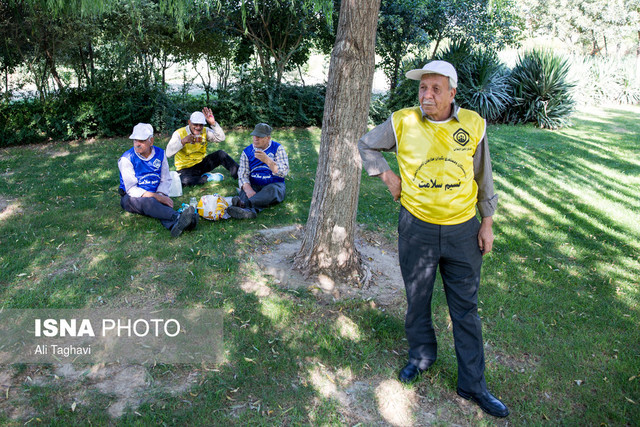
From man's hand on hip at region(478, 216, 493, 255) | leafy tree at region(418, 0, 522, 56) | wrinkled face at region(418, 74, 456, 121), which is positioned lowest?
man's hand on hip at region(478, 216, 493, 255)

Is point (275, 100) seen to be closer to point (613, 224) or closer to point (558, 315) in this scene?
point (613, 224)

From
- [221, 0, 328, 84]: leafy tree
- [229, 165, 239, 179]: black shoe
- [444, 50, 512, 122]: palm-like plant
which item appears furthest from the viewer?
[444, 50, 512, 122]: palm-like plant

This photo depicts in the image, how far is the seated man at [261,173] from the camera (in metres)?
6.52

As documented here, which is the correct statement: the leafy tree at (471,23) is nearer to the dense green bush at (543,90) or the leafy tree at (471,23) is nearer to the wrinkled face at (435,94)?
the dense green bush at (543,90)

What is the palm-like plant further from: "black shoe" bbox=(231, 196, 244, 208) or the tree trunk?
the tree trunk

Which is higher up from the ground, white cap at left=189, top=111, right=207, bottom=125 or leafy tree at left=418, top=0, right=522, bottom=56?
leafy tree at left=418, top=0, right=522, bottom=56

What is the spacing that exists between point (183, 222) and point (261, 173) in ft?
5.21

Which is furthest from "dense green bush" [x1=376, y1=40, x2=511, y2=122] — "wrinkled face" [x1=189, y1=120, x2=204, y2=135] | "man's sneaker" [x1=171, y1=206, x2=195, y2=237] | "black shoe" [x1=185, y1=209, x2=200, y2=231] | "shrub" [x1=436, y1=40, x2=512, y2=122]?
"man's sneaker" [x1=171, y1=206, x2=195, y2=237]

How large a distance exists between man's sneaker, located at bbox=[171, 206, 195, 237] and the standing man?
2996 millimetres

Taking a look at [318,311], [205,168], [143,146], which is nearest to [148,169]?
[143,146]

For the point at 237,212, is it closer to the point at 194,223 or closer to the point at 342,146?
the point at 194,223

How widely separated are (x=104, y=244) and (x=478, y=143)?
4.25 meters

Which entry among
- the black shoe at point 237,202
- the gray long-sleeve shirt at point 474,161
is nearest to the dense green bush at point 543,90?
the black shoe at point 237,202

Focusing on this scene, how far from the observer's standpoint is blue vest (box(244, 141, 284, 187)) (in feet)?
22.2
